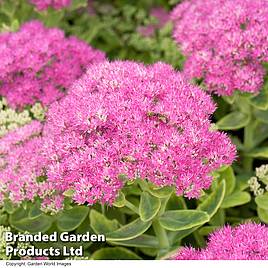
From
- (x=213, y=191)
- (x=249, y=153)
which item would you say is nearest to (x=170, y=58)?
(x=249, y=153)

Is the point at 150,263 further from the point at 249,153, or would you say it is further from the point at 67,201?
the point at 249,153

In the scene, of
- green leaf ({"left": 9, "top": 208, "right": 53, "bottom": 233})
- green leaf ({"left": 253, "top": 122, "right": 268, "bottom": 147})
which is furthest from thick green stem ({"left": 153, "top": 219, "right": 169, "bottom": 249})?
green leaf ({"left": 253, "top": 122, "right": 268, "bottom": 147})

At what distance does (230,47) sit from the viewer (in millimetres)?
2107

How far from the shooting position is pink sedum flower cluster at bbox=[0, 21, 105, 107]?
2270 millimetres

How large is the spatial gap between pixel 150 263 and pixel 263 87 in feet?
2.44

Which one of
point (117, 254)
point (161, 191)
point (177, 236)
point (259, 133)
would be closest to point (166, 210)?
point (177, 236)

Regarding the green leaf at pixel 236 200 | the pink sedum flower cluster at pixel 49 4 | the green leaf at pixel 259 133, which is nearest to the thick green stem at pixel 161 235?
the green leaf at pixel 236 200

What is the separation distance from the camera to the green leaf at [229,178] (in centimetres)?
212

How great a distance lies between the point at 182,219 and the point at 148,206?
0.42 ft

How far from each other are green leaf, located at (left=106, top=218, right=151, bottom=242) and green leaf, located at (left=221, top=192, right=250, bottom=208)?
33 centimetres

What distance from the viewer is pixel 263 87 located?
2.18 m

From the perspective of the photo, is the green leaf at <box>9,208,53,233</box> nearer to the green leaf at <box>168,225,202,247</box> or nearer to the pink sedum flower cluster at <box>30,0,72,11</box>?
the green leaf at <box>168,225,202,247</box>

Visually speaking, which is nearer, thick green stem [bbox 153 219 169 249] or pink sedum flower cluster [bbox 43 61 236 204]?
pink sedum flower cluster [bbox 43 61 236 204]

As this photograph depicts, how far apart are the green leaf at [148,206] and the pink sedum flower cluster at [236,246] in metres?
0.13
